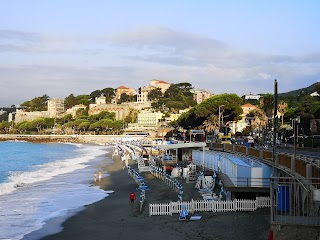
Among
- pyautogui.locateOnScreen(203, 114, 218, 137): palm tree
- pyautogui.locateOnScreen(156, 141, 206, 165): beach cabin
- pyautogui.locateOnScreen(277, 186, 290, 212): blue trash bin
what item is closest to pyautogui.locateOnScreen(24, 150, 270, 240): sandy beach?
pyautogui.locateOnScreen(277, 186, 290, 212): blue trash bin

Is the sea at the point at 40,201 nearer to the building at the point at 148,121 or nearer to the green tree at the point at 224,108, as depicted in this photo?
the green tree at the point at 224,108

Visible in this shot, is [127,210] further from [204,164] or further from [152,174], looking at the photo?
[152,174]

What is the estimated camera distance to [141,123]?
194m

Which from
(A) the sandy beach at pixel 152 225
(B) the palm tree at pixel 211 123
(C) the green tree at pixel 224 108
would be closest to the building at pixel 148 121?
(C) the green tree at pixel 224 108

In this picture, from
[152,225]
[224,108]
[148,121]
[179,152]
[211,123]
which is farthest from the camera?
[148,121]

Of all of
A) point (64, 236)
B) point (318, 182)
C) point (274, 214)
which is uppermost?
point (318, 182)

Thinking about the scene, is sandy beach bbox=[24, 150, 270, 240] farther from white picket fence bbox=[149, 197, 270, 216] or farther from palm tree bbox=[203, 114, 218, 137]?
palm tree bbox=[203, 114, 218, 137]

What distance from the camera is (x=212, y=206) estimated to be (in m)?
23.8

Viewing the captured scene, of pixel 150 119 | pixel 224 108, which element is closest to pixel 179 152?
pixel 224 108

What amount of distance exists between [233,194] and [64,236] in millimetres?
9651

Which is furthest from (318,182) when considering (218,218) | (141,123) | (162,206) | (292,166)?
(141,123)

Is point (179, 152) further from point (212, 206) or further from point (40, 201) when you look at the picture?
point (212, 206)

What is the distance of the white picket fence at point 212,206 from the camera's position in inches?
926

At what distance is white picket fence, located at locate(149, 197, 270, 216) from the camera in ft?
77.2
